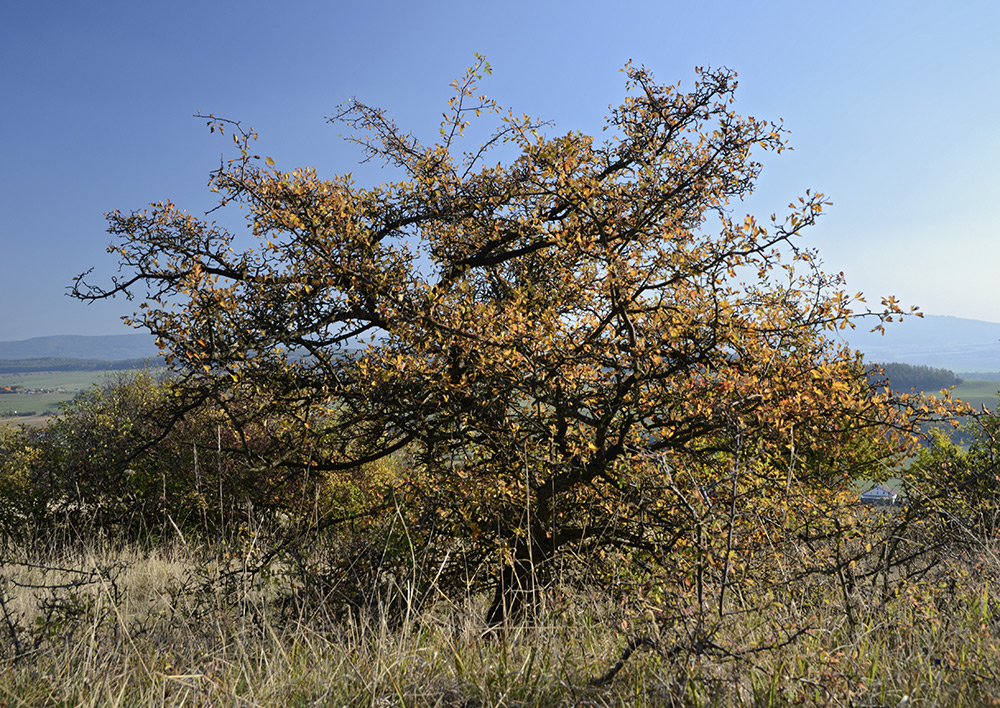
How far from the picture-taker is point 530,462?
16.6ft

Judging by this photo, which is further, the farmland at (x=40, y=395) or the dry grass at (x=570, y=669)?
the farmland at (x=40, y=395)

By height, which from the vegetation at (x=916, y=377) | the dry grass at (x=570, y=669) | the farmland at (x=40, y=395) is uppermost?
the dry grass at (x=570, y=669)

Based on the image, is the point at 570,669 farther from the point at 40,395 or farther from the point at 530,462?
the point at 40,395

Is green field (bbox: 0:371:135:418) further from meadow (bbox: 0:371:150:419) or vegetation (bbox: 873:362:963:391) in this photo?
vegetation (bbox: 873:362:963:391)

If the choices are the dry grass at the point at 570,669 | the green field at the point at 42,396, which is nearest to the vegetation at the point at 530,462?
the dry grass at the point at 570,669

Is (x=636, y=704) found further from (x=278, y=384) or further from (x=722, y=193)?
(x=722, y=193)

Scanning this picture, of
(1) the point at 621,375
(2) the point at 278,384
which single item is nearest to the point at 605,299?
(1) the point at 621,375

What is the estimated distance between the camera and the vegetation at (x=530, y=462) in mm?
3020

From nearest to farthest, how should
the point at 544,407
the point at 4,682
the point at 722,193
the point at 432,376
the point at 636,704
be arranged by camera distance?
the point at 636,704 → the point at 4,682 → the point at 432,376 → the point at 544,407 → the point at 722,193

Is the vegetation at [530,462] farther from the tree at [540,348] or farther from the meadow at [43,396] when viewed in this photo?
the meadow at [43,396]

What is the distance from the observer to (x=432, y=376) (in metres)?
5.30

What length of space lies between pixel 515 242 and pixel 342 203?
6.28 feet

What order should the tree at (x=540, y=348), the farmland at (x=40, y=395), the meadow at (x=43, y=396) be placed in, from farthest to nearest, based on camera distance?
the meadow at (x=43, y=396) → the farmland at (x=40, y=395) → the tree at (x=540, y=348)

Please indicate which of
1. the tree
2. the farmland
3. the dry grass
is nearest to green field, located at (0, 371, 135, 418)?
the farmland
